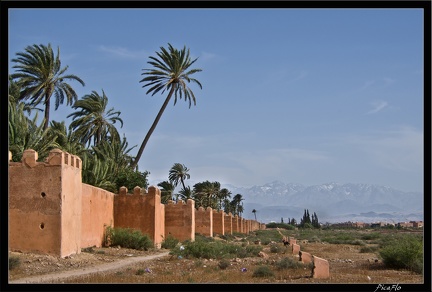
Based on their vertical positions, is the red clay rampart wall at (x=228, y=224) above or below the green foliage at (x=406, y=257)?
above

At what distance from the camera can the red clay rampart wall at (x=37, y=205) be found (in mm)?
20047

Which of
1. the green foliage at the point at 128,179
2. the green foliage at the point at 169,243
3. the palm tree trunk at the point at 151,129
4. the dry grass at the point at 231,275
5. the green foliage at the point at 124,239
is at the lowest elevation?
the dry grass at the point at 231,275

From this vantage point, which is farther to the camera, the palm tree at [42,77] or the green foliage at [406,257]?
the palm tree at [42,77]

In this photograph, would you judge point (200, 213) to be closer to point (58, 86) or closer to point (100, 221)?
point (58, 86)

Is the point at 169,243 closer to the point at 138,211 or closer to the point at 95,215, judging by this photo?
the point at 138,211

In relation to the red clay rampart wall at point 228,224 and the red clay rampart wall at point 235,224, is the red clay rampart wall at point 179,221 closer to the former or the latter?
the red clay rampart wall at point 228,224

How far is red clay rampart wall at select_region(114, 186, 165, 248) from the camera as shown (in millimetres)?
31938

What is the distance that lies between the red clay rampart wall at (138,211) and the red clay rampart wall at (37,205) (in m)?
11.6

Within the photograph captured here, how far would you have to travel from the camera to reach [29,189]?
795 inches

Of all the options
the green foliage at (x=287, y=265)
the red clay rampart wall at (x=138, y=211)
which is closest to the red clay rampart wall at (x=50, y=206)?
the red clay rampart wall at (x=138, y=211)

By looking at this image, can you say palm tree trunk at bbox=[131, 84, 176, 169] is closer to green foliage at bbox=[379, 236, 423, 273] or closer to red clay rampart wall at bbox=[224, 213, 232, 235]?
red clay rampart wall at bbox=[224, 213, 232, 235]

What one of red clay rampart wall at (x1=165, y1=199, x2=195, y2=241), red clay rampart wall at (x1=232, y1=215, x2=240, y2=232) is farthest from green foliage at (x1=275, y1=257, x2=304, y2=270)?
red clay rampart wall at (x1=232, y1=215, x2=240, y2=232)

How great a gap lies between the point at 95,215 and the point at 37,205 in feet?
23.9
